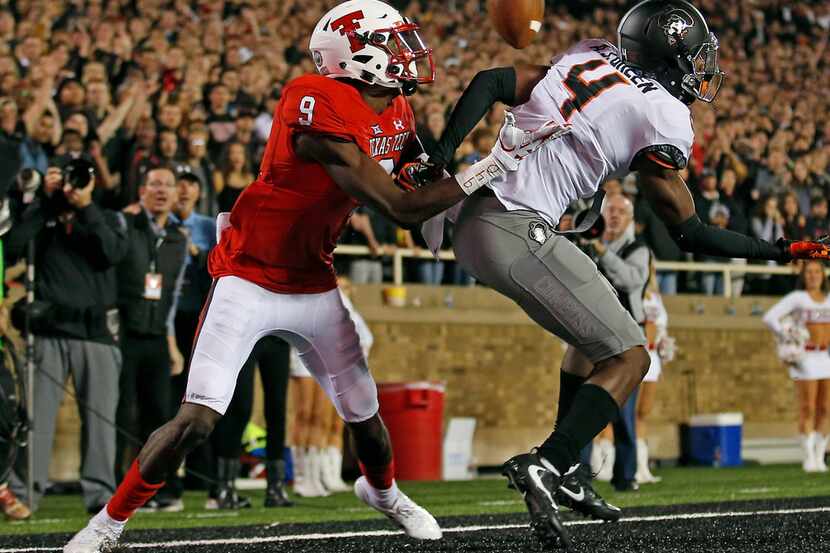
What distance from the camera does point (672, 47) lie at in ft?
17.2

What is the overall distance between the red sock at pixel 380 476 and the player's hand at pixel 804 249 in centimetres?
171

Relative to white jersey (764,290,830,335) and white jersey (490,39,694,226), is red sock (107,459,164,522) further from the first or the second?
white jersey (764,290,830,335)

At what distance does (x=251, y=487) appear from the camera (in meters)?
10.9

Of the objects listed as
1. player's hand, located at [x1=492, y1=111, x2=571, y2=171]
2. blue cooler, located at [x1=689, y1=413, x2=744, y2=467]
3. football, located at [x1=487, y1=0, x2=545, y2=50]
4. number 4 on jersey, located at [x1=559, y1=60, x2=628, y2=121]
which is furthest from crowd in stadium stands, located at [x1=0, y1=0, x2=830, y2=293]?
blue cooler, located at [x1=689, y1=413, x2=744, y2=467]

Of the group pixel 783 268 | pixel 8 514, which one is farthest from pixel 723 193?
pixel 8 514

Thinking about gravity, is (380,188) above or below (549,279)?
above

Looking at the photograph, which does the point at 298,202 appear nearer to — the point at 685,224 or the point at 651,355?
the point at 685,224

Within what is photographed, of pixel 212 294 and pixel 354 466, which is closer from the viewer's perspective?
pixel 212 294

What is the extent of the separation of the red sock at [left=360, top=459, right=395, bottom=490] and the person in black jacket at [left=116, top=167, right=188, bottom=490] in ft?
9.88

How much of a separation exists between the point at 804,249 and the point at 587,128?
0.88 metres

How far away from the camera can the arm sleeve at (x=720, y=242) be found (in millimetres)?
5148

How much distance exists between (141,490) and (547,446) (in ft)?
4.76

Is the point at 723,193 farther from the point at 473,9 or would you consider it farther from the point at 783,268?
the point at 473,9

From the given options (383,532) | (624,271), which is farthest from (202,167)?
(383,532)
